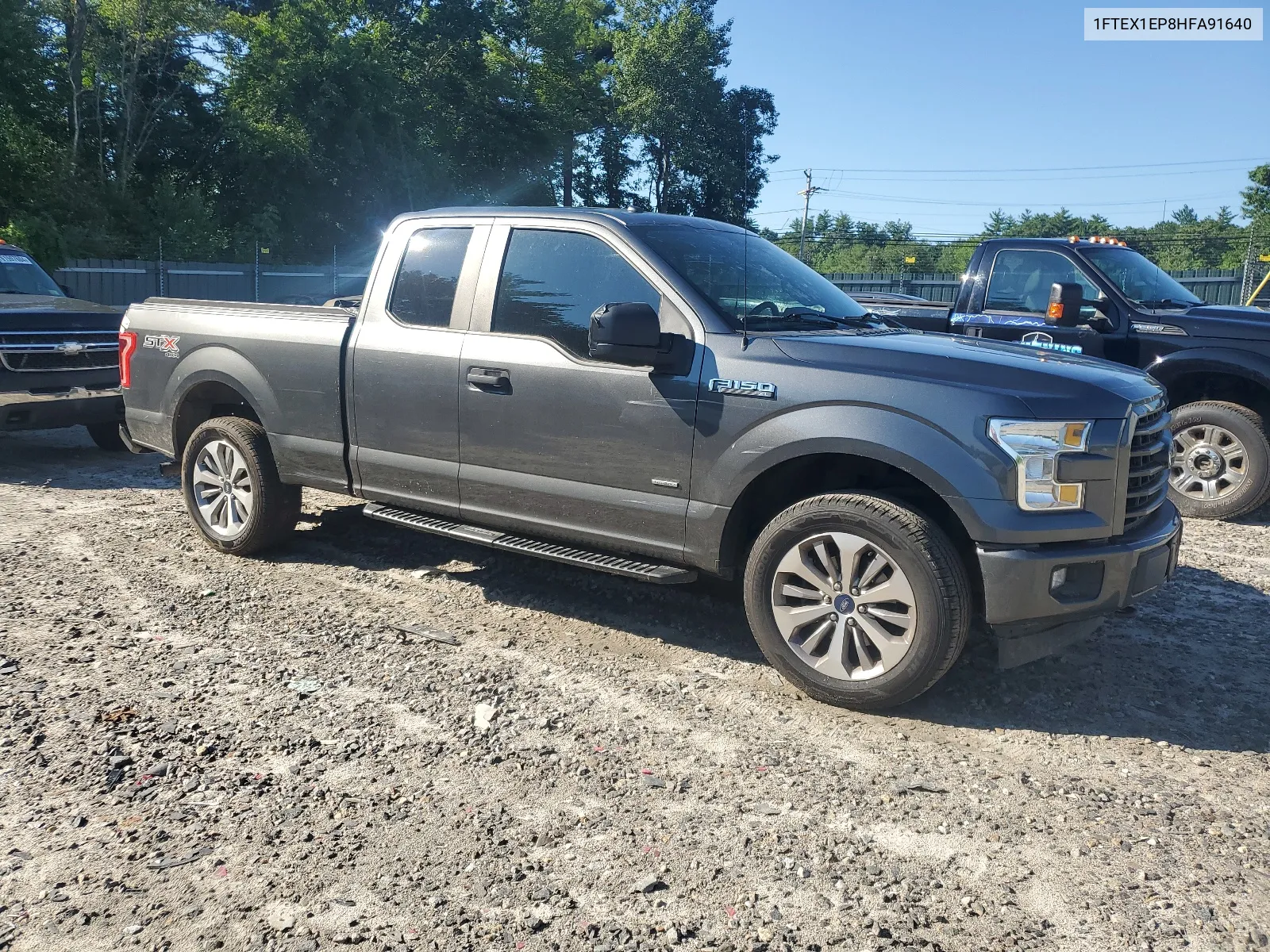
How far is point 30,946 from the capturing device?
2.66 meters

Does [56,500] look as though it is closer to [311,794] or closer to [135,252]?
[311,794]

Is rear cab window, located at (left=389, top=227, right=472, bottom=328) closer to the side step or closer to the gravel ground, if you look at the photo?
the side step

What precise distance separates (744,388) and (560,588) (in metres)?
1.99

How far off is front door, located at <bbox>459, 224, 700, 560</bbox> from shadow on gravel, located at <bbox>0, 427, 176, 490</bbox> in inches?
178

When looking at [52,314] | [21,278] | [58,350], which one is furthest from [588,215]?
[21,278]

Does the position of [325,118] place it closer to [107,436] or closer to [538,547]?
[107,436]

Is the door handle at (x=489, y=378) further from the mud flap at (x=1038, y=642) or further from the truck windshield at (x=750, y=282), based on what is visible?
the mud flap at (x=1038, y=642)

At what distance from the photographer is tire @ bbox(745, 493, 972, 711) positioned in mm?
3939

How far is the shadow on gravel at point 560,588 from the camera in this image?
5.18 metres

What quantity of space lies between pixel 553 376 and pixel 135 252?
31.5 metres

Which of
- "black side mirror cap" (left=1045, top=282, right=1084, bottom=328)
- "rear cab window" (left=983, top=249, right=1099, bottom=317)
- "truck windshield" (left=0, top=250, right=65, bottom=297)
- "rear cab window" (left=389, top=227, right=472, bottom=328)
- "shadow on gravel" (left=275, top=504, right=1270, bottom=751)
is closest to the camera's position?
"shadow on gravel" (left=275, top=504, right=1270, bottom=751)

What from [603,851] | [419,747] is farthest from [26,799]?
[603,851]

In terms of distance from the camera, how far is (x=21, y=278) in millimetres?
10039

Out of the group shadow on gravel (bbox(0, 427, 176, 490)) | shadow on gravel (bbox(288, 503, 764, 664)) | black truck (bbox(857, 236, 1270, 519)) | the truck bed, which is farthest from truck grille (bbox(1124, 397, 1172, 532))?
shadow on gravel (bbox(0, 427, 176, 490))
